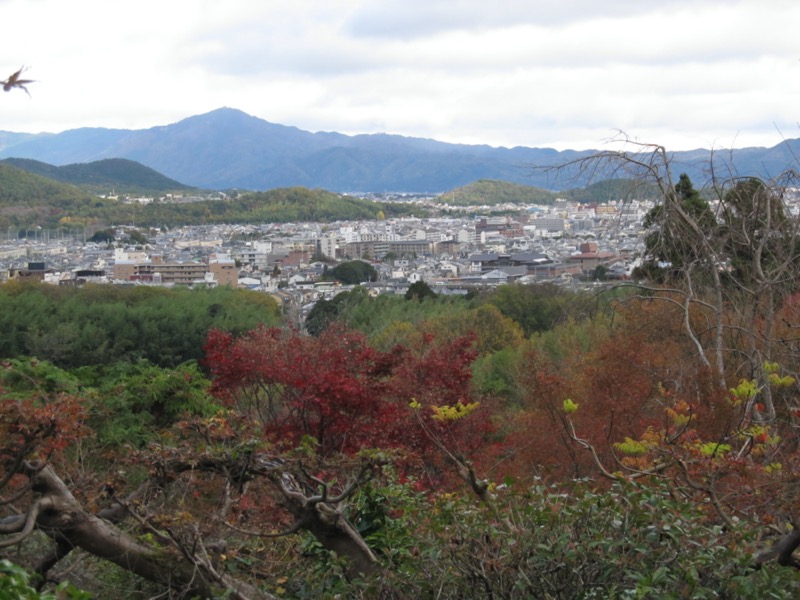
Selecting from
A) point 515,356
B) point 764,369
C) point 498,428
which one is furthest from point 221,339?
point 515,356

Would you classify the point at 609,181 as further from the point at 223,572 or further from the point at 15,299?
the point at 15,299

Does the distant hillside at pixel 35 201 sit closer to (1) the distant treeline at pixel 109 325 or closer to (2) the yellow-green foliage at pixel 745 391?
(1) the distant treeline at pixel 109 325

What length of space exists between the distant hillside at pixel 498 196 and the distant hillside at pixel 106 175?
1472 inches

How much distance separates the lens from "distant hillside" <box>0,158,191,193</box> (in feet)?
346

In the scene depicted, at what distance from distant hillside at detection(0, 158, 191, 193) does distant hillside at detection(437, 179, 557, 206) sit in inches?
1472

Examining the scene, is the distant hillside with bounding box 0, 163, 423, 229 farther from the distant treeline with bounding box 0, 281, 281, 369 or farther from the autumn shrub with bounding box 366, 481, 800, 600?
the autumn shrub with bounding box 366, 481, 800, 600

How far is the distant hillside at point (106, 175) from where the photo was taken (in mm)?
105312

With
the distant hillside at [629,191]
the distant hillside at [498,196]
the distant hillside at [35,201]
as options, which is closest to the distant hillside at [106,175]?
the distant hillside at [35,201]

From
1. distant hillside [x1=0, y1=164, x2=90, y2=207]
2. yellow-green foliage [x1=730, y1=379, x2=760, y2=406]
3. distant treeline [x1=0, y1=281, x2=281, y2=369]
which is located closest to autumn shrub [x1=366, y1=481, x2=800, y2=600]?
yellow-green foliage [x1=730, y1=379, x2=760, y2=406]

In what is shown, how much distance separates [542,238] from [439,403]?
7889cm

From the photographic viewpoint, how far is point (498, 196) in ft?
428

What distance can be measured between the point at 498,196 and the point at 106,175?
51.4m

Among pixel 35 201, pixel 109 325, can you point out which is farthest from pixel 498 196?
pixel 109 325

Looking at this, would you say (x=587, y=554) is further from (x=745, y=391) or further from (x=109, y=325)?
(x=109, y=325)
